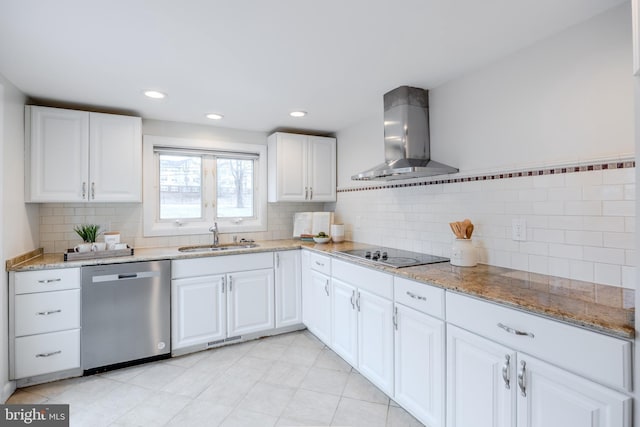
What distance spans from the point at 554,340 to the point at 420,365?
804 mm

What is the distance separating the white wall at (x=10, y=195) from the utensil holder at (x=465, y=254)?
3.01 metres

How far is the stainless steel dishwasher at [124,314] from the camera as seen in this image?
2.45 metres

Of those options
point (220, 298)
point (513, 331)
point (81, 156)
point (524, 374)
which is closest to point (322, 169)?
point (220, 298)

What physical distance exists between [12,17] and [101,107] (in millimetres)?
1399

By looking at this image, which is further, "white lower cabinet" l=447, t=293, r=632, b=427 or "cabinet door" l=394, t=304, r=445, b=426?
"cabinet door" l=394, t=304, r=445, b=426

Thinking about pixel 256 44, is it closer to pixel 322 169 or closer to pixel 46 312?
pixel 322 169

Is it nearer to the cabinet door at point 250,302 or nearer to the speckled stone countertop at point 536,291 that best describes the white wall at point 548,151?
the speckled stone countertop at point 536,291

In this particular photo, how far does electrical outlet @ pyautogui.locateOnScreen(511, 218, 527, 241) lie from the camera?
1893 mm

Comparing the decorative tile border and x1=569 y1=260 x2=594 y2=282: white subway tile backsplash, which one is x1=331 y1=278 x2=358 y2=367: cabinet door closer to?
the decorative tile border

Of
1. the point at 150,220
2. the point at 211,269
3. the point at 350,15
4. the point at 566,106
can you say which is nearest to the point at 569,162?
the point at 566,106

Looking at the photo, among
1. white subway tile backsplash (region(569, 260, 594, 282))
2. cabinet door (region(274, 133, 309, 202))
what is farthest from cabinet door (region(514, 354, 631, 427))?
cabinet door (region(274, 133, 309, 202))

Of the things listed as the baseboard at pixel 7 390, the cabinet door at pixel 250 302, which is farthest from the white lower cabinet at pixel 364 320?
the baseboard at pixel 7 390

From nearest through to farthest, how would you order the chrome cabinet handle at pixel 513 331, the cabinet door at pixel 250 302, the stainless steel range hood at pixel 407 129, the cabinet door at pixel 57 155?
1. the chrome cabinet handle at pixel 513 331
2. the stainless steel range hood at pixel 407 129
3. the cabinet door at pixel 57 155
4. the cabinet door at pixel 250 302

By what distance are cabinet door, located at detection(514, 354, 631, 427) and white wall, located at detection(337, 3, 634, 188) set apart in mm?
1067
